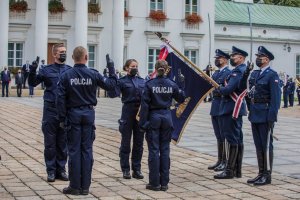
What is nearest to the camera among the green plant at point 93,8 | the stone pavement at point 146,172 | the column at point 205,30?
the stone pavement at point 146,172

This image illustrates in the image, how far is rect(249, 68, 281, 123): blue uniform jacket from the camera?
930 centimetres

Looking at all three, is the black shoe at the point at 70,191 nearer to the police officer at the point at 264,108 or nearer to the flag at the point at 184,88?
the flag at the point at 184,88

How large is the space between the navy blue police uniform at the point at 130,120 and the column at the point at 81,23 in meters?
29.5

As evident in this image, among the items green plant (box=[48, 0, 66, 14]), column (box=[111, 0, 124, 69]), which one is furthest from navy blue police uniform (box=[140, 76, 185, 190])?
green plant (box=[48, 0, 66, 14])

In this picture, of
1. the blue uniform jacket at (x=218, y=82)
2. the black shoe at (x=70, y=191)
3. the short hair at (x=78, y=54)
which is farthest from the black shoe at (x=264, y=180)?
the short hair at (x=78, y=54)

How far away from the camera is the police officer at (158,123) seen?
→ 8844mm

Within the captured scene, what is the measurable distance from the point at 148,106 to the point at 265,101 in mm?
1987

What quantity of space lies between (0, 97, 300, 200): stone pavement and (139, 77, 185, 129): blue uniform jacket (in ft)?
3.77

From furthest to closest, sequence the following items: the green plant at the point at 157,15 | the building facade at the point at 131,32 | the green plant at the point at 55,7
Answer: the green plant at the point at 157,15 < the green plant at the point at 55,7 < the building facade at the point at 131,32

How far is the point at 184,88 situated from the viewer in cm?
1051

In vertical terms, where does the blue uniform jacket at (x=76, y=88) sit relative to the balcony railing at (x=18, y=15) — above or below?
below

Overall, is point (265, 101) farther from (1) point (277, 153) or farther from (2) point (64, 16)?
(2) point (64, 16)

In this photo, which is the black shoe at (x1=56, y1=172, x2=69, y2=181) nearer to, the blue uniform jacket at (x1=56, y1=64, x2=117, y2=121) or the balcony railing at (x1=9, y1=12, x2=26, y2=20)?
the blue uniform jacket at (x1=56, y1=64, x2=117, y2=121)

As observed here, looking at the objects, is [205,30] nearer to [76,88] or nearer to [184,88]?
[184,88]
